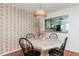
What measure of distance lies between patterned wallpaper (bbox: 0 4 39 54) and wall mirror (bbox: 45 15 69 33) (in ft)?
2.48

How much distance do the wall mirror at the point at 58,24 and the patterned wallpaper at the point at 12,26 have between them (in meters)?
0.76

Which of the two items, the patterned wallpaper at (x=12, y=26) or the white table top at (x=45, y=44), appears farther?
the patterned wallpaper at (x=12, y=26)

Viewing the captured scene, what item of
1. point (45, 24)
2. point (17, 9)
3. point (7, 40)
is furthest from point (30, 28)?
point (7, 40)

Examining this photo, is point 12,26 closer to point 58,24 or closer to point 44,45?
point 44,45

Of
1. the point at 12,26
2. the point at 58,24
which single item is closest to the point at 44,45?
the point at 12,26

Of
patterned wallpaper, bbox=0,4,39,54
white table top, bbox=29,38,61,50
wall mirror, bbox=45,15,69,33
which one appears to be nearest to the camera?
white table top, bbox=29,38,61,50

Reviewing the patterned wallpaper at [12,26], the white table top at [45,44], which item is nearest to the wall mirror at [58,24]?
the patterned wallpaper at [12,26]

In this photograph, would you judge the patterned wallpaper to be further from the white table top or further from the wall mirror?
the white table top

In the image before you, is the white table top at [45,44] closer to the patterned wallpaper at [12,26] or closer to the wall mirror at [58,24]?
the patterned wallpaper at [12,26]

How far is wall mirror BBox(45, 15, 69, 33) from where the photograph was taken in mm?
3448

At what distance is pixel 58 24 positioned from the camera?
369cm

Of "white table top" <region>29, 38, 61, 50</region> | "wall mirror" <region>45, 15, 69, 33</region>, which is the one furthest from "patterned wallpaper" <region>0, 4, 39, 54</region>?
"white table top" <region>29, 38, 61, 50</region>

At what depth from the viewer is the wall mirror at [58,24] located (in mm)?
3448

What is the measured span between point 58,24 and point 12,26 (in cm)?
171
